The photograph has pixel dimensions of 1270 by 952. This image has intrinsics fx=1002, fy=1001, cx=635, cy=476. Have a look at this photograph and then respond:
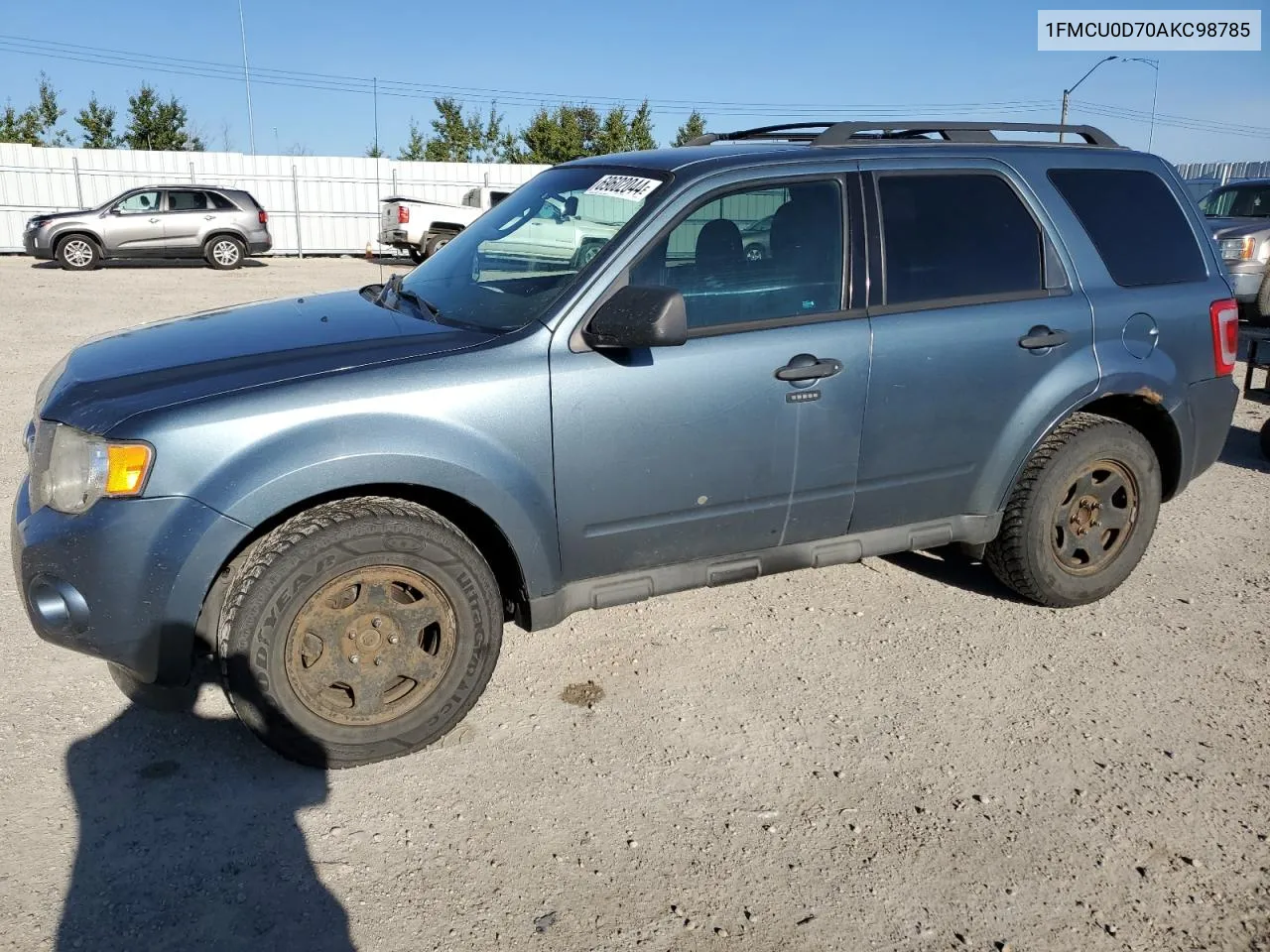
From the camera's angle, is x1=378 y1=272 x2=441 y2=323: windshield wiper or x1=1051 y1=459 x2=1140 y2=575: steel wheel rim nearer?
x1=378 y1=272 x2=441 y2=323: windshield wiper

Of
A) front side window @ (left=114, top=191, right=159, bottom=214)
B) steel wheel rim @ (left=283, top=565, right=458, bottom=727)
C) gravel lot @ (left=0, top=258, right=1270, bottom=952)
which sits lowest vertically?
gravel lot @ (left=0, top=258, right=1270, bottom=952)

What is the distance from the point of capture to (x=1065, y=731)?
11.6 feet

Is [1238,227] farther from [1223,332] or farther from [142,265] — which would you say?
[142,265]

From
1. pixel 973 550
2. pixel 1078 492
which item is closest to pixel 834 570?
pixel 973 550

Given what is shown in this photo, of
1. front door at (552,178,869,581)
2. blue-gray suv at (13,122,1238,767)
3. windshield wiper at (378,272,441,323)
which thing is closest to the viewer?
blue-gray suv at (13,122,1238,767)

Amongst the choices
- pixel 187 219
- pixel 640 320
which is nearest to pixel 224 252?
pixel 187 219

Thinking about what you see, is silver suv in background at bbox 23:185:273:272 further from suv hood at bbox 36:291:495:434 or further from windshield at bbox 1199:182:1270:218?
suv hood at bbox 36:291:495:434

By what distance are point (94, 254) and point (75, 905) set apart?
2016 centimetres

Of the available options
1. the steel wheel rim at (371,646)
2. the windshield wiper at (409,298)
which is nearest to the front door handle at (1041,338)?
the windshield wiper at (409,298)

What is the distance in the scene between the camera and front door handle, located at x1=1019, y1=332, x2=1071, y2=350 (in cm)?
397

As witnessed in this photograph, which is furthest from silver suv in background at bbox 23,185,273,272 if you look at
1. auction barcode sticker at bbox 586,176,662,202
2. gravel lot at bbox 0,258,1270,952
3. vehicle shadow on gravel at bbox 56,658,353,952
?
vehicle shadow on gravel at bbox 56,658,353,952

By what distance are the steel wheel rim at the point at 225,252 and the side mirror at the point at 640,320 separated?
65.0 feet

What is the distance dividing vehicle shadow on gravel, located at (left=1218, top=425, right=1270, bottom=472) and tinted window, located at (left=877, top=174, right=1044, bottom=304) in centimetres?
364

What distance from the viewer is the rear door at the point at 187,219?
65.9ft
